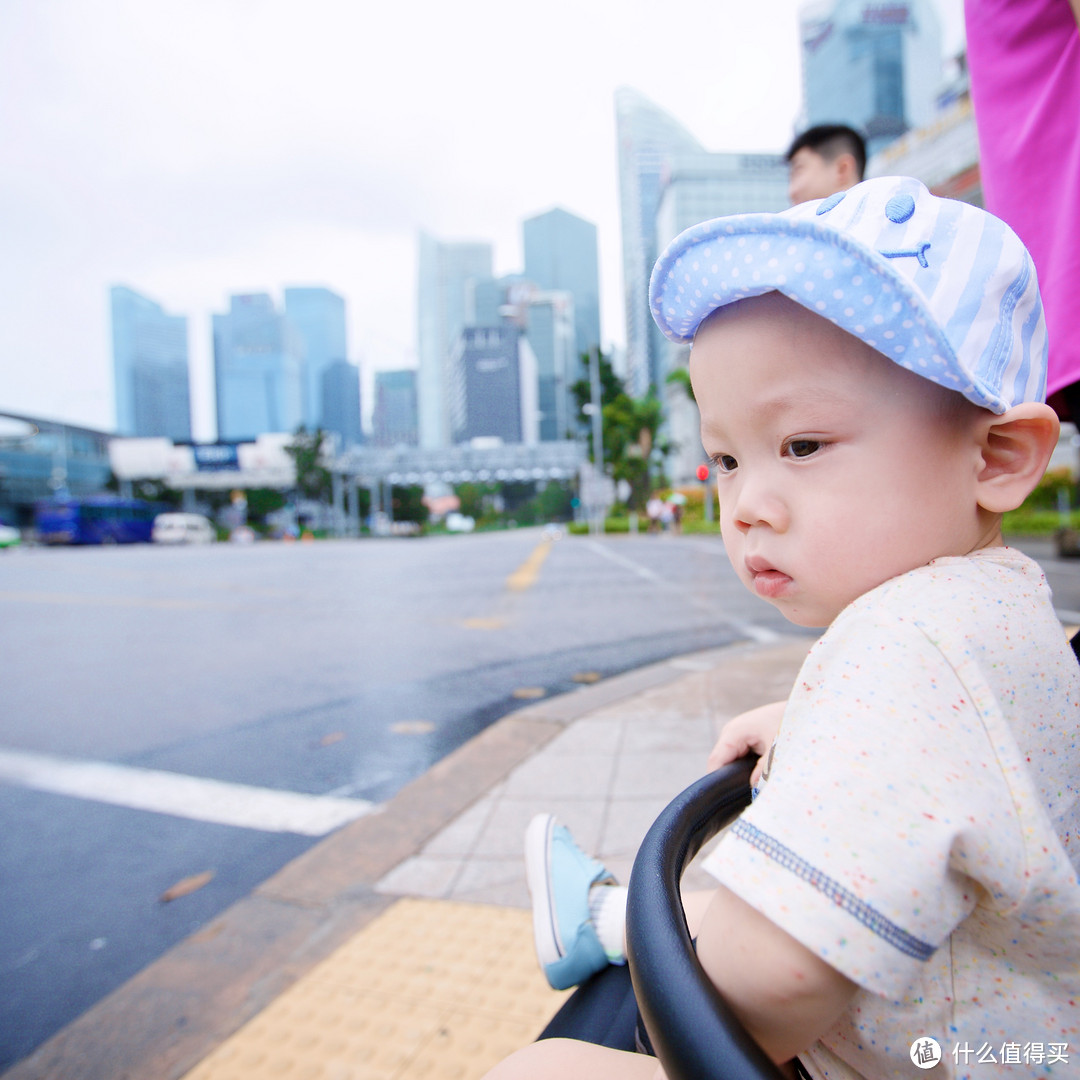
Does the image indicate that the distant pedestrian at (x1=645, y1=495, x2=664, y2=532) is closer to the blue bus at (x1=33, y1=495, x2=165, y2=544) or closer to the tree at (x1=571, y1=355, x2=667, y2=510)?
the tree at (x1=571, y1=355, x2=667, y2=510)

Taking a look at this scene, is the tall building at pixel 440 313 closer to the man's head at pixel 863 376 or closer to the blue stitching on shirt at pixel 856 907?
the man's head at pixel 863 376

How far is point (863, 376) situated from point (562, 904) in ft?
3.07

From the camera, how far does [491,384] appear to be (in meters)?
100

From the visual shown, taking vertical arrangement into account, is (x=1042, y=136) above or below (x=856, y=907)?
above

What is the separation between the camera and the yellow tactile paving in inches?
59.6

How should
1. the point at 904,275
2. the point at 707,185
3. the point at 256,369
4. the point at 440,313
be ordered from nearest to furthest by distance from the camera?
the point at 904,275 < the point at 707,185 < the point at 256,369 < the point at 440,313

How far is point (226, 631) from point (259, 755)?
13.8 feet

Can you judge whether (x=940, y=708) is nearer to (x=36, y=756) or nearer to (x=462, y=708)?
(x=462, y=708)

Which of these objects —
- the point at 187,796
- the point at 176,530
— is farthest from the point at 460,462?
the point at 187,796

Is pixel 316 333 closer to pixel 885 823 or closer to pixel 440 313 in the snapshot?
Result: pixel 440 313

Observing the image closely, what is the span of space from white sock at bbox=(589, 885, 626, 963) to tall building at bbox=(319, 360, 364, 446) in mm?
119249

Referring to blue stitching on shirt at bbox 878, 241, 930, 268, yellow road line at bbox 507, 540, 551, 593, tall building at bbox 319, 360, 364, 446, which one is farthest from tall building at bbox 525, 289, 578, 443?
blue stitching on shirt at bbox 878, 241, 930, 268

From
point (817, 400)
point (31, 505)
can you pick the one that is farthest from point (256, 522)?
point (817, 400)

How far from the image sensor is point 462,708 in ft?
14.7
